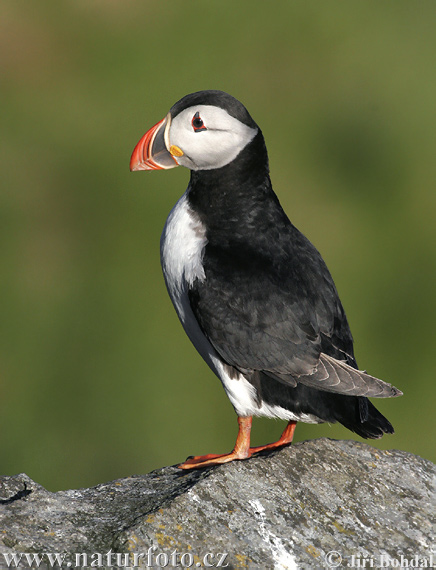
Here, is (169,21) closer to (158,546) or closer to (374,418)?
(374,418)

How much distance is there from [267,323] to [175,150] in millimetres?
1092

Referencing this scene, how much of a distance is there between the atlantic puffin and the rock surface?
0.30 meters

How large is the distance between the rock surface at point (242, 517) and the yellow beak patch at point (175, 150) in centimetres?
169

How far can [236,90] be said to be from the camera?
511 inches

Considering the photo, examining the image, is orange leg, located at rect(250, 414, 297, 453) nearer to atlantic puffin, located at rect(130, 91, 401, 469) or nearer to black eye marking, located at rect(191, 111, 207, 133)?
atlantic puffin, located at rect(130, 91, 401, 469)

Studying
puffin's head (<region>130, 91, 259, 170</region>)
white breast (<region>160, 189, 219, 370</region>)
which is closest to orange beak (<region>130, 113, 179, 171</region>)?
puffin's head (<region>130, 91, 259, 170</region>)

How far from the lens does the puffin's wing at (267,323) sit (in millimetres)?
4434

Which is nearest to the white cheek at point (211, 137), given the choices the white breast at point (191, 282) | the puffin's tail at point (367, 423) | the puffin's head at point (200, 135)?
the puffin's head at point (200, 135)

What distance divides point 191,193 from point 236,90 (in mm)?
8413

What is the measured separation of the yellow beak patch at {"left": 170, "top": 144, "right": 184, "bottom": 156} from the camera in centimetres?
475

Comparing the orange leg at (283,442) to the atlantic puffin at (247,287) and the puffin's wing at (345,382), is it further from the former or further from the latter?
the puffin's wing at (345,382)

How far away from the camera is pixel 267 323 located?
14.7 feet

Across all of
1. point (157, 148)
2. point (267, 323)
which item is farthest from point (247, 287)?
point (157, 148)

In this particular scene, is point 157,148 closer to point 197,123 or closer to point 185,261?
point 197,123
